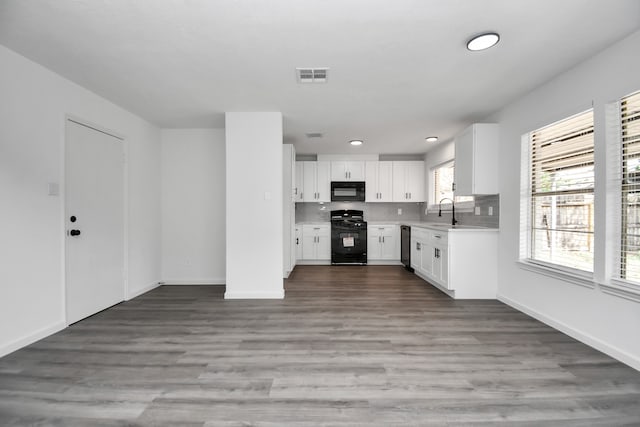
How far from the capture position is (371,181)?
6.39m

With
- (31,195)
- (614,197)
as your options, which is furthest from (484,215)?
(31,195)

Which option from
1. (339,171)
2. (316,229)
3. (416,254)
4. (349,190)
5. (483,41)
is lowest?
(416,254)

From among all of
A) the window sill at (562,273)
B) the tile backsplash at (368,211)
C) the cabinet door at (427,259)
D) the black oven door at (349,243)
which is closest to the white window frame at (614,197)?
the window sill at (562,273)

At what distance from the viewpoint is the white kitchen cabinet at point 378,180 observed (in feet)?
20.9

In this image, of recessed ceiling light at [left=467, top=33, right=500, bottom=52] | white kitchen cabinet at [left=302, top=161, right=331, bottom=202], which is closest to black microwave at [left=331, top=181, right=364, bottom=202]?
white kitchen cabinet at [left=302, top=161, right=331, bottom=202]

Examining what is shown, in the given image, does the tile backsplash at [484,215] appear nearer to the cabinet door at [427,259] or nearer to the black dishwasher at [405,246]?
the cabinet door at [427,259]

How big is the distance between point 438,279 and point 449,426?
2.81 metres

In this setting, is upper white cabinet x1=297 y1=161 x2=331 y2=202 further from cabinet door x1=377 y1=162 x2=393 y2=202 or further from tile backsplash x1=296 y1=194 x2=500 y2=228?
cabinet door x1=377 y1=162 x2=393 y2=202

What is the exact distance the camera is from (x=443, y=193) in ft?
18.5

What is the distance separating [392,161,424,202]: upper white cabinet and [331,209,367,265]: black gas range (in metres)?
1.16

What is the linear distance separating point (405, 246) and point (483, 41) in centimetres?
424

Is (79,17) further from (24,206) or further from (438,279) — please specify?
(438,279)

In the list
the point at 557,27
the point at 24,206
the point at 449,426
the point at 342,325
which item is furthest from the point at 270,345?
the point at 557,27

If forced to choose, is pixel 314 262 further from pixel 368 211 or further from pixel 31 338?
pixel 31 338
